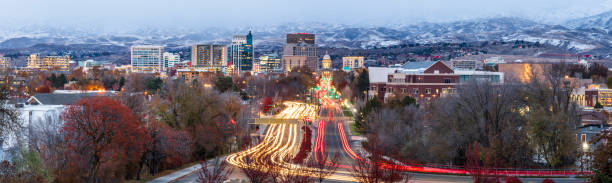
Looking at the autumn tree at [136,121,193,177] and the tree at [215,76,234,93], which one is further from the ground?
the tree at [215,76,234,93]

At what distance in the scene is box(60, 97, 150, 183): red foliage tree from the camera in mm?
32688

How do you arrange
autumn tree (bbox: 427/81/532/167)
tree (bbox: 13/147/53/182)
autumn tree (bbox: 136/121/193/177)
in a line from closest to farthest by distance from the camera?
tree (bbox: 13/147/53/182) < autumn tree (bbox: 136/121/193/177) < autumn tree (bbox: 427/81/532/167)

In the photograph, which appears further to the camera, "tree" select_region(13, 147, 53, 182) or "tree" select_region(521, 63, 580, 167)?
"tree" select_region(521, 63, 580, 167)

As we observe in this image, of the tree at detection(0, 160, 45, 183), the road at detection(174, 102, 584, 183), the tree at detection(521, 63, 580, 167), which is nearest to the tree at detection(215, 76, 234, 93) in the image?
the road at detection(174, 102, 584, 183)

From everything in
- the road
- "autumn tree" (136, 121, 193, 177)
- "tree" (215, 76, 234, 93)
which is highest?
"tree" (215, 76, 234, 93)

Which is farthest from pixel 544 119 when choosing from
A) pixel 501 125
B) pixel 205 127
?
pixel 205 127

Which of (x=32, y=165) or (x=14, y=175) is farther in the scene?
(x=32, y=165)

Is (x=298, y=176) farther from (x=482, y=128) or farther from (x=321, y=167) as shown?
(x=482, y=128)

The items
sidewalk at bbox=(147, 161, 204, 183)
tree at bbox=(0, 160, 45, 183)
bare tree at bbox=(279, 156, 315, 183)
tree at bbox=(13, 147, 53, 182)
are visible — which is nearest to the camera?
bare tree at bbox=(279, 156, 315, 183)

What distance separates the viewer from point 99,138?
110 feet

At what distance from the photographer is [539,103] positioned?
46.2 m

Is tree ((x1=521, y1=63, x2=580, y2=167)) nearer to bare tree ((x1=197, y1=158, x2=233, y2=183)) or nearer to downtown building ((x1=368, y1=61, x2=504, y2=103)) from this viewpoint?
bare tree ((x1=197, y1=158, x2=233, y2=183))

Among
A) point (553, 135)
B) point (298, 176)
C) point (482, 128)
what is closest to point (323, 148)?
point (482, 128)

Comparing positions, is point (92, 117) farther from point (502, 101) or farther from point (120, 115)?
point (502, 101)
